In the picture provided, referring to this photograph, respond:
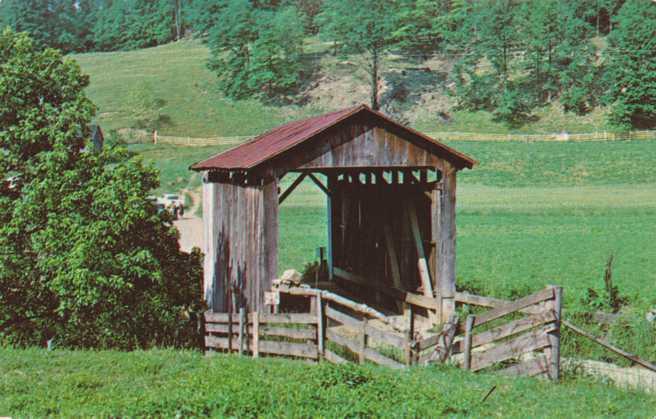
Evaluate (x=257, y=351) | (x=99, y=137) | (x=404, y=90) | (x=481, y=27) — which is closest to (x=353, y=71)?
(x=404, y=90)

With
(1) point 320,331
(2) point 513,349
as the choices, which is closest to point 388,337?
(1) point 320,331

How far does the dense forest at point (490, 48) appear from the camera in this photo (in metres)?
79.8

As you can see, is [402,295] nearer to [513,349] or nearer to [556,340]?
[513,349]

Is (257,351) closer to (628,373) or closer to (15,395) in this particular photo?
(15,395)

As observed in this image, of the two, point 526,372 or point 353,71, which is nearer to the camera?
point 526,372

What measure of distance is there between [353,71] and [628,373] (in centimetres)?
8759

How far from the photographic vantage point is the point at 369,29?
94.9m

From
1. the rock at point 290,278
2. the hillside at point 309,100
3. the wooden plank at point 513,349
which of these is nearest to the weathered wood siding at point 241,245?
the rock at point 290,278

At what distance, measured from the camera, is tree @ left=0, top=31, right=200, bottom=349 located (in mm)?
13820

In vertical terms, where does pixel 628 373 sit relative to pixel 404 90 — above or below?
below

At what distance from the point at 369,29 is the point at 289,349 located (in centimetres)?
8575

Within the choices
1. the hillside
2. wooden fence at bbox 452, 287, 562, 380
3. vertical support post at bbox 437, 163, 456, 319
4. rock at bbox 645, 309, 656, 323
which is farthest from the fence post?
the hillside

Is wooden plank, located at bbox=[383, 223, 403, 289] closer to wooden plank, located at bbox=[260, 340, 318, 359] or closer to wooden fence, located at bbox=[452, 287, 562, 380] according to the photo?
wooden plank, located at bbox=[260, 340, 318, 359]

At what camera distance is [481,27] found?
9450 cm
